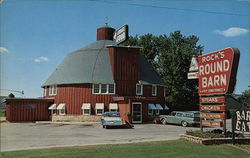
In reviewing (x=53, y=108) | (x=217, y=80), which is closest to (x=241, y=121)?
(x=217, y=80)

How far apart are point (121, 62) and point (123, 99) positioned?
5269mm

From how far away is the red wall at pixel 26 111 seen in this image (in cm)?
3080

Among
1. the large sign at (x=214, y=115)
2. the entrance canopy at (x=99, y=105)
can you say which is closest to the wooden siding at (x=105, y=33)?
the entrance canopy at (x=99, y=105)

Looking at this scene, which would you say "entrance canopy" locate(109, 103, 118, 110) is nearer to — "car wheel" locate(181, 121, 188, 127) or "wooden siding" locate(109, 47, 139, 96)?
"wooden siding" locate(109, 47, 139, 96)

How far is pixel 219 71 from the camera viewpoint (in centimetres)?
1339

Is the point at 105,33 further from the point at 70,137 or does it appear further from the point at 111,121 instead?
the point at 70,137

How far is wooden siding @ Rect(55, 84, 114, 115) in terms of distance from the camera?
30.6 m

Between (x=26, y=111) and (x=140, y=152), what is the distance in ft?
80.2

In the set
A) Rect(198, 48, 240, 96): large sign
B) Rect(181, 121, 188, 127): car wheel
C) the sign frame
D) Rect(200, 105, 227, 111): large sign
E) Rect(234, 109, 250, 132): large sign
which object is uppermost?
the sign frame

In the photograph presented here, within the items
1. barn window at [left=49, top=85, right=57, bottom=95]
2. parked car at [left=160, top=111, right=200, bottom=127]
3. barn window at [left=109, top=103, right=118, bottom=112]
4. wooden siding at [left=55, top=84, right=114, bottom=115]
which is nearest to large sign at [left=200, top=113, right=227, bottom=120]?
parked car at [left=160, top=111, right=200, bottom=127]

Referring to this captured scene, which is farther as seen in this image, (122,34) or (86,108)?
(86,108)

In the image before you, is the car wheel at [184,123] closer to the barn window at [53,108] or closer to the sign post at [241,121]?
the sign post at [241,121]

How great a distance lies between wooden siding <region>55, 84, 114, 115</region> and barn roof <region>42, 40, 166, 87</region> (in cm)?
82

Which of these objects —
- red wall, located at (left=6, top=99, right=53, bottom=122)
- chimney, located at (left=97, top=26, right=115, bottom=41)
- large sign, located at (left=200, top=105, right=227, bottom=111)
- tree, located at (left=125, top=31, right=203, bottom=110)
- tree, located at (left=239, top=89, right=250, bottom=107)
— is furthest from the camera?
tree, located at (left=239, top=89, right=250, bottom=107)
